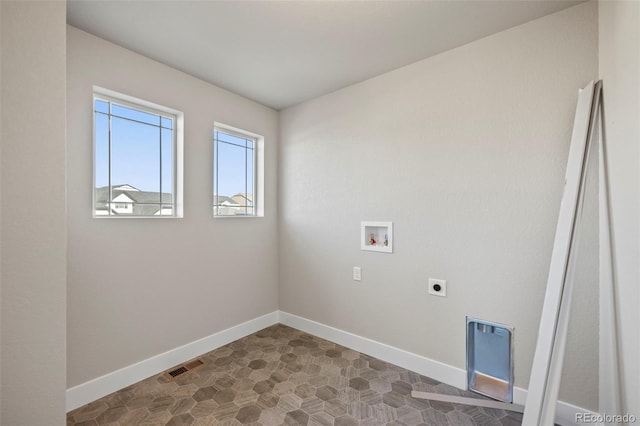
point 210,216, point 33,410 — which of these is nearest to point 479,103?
point 210,216

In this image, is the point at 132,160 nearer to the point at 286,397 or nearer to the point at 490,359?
the point at 286,397

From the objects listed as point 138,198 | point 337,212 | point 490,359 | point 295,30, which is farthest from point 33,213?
point 490,359

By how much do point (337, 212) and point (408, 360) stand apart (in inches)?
56.2

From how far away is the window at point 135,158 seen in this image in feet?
6.81

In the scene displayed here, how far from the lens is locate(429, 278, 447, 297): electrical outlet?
2.16 metres

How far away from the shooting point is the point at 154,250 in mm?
2271

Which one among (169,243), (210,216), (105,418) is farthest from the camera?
(210,216)

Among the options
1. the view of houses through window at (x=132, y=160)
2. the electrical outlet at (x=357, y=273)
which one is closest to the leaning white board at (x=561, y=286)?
the electrical outlet at (x=357, y=273)

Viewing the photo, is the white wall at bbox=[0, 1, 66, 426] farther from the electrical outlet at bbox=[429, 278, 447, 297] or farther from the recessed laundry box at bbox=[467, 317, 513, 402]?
the recessed laundry box at bbox=[467, 317, 513, 402]

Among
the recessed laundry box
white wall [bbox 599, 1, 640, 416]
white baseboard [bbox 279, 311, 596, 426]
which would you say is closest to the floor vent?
white baseboard [bbox 279, 311, 596, 426]

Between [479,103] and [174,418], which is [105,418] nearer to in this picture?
A: [174,418]

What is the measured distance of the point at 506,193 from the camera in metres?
1.91

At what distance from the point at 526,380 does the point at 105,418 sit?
107 inches

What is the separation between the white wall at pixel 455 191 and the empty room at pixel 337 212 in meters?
0.01
